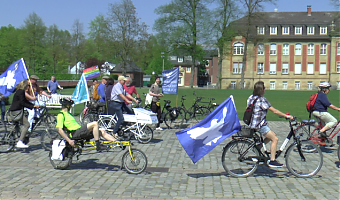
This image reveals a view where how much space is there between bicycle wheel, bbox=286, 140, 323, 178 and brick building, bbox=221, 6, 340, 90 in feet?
211

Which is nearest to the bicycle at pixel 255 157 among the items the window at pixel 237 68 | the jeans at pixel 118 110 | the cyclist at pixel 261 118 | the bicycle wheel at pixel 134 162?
the cyclist at pixel 261 118

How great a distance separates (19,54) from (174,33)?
95.0ft

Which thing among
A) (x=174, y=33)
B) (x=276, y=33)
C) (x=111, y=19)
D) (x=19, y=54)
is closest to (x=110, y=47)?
(x=111, y=19)

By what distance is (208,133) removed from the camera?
22.4ft

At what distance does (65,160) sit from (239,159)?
3.35m

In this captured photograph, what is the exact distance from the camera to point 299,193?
590cm

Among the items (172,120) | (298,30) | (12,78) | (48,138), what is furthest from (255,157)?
(298,30)

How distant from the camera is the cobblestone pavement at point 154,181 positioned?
5.82 m

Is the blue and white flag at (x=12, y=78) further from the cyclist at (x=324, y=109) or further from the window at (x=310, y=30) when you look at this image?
the window at (x=310, y=30)

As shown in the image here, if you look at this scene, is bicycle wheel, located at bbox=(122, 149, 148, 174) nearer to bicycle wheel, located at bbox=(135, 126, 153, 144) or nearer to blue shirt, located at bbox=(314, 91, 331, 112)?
bicycle wheel, located at bbox=(135, 126, 153, 144)

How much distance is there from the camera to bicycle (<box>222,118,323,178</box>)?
685cm

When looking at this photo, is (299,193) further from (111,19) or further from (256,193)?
(111,19)

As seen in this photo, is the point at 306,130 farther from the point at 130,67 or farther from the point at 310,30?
the point at 310,30

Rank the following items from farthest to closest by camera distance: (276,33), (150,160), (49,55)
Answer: (276,33), (49,55), (150,160)
